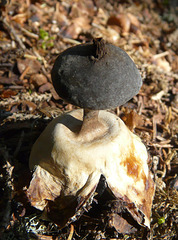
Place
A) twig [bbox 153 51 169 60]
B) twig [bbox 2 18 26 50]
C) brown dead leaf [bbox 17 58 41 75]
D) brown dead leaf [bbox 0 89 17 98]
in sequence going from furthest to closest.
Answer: twig [bbox 153 51 169 60]
twig [bbox 2 18 26 50]
brown dead leaf [bbox 17 58 41 75]
brown dead leaf [bbox 0 89 17 98]

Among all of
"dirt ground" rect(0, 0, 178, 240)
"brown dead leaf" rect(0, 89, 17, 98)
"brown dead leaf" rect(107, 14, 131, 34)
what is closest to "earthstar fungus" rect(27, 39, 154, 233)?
"dirt ground" rect(0, 0, 178, 240)

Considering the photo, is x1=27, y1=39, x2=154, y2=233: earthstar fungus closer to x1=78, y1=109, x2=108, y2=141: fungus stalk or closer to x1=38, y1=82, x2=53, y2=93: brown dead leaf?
x1=78, y1=109, x2=108, y2=141: fungus stalk

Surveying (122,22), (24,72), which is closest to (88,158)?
(24,72)

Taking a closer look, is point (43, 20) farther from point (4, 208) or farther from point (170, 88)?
point (4, 208)

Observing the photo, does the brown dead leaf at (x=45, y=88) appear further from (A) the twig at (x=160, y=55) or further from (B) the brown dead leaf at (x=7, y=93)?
(A) the twig at (x=160, y=55)

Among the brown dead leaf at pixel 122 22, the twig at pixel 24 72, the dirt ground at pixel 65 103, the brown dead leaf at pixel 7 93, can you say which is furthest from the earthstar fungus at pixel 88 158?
the brown dead leaf at pixel 122 22
